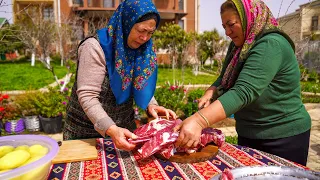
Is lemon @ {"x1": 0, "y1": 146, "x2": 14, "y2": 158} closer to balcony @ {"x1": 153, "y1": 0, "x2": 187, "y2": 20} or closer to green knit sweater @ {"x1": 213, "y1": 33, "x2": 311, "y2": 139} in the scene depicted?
green knit sweater @ {"x1": 213, "y1": 33, "x2": 311, "y2": 139}

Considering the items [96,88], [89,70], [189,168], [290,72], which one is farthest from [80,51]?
[290,72]

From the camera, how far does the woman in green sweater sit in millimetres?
1527

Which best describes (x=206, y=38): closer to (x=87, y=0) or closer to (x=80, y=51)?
(x=87, y=0)

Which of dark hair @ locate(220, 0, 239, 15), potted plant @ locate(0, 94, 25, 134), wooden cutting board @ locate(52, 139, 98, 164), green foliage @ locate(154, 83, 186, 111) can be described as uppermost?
dark hair @ locate(220, 0, 239, 15)

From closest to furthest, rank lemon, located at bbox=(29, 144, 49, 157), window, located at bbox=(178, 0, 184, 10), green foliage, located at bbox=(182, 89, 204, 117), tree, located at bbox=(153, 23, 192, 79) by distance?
1. lemon, located at bbox=(29, 144, 49, 157)
2. green foliage, located at bbox=(182, 89, 204, 117)
3. tree, located at bbox=(153, 23, 192, 79)
4. window, located at bbox=(178, 0, 184, 10)

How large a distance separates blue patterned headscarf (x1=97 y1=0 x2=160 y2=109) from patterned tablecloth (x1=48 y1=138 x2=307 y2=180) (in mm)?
457

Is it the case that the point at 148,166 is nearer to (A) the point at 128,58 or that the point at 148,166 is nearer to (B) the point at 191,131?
(B) the point at 191,131

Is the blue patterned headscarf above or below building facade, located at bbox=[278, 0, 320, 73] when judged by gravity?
below

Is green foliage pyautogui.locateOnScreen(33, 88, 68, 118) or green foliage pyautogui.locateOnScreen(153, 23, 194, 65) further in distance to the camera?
green foliage pyautogui.locateOnScreen(153, 23, 194, 65)

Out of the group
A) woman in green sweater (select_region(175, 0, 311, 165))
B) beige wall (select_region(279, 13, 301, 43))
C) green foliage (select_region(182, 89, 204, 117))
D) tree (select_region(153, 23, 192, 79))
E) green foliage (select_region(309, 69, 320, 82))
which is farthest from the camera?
tree (select_region(153, 23, 192, 79))

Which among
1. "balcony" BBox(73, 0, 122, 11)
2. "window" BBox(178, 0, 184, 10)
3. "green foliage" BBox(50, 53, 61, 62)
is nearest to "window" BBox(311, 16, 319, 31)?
"window" BBox(178, 0, 184, 10)

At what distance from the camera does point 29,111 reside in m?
5.75

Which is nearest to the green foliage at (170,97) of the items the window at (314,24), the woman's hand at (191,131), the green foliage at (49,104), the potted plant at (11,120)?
the green foliage at (49,104)

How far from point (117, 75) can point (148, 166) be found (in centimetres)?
66
